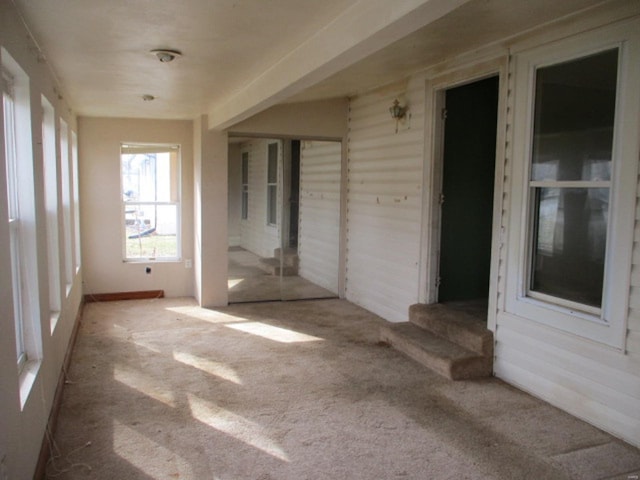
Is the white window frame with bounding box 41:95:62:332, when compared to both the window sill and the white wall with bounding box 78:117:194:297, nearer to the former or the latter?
the window sill

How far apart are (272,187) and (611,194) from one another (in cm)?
439

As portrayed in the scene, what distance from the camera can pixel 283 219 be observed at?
264 inches

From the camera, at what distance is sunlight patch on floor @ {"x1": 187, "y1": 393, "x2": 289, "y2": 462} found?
2947 mm

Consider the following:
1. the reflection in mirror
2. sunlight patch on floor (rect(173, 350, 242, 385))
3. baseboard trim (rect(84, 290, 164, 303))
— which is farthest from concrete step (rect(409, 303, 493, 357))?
baseboard trim (rect(84, 290, 164, 303))

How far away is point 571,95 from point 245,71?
7.48 ft

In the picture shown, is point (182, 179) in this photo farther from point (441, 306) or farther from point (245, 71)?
point (441, 306)

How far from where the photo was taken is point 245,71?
382cm

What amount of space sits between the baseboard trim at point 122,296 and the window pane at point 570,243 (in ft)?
16.1

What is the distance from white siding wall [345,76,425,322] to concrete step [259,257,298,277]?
78 centimetres

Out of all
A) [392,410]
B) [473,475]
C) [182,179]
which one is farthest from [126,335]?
[473,475]

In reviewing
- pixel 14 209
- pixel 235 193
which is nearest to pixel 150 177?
pixel 235 193

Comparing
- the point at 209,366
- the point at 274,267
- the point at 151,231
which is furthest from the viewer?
the point at 151,231

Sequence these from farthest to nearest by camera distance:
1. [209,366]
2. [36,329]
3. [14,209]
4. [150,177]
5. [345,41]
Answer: [150,177] < [209,366] < [36,329] < [14,209] < [345,41]

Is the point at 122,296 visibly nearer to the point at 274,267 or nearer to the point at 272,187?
the point at 274,267
